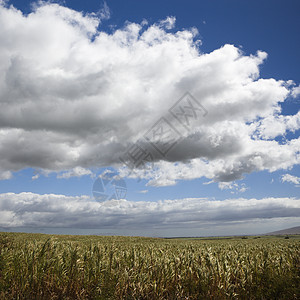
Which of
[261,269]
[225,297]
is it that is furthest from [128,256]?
[261,269]

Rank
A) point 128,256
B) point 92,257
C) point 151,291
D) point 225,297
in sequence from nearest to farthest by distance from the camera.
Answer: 1. point 225,297
2. point 151,291
3. point 92,257
4. point 128,256

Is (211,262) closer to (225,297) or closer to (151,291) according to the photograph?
(225,297)

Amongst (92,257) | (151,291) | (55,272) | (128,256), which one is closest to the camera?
(151,291)

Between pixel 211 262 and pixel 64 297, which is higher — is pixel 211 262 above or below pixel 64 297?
above

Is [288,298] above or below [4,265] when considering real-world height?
below

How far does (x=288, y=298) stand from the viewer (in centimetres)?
821

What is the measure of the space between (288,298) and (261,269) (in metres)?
1.72

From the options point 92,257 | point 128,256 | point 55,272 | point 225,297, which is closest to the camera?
point 225,297

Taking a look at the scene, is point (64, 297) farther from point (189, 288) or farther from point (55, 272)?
point (189, 288)

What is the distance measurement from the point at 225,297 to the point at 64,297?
517 centimetres

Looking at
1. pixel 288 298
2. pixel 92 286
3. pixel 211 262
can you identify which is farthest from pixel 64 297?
pixel 288 298

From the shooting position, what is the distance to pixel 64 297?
25.5ft

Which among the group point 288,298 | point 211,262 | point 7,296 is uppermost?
point 211,262

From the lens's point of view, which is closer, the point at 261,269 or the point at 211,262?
the point at 211,262
